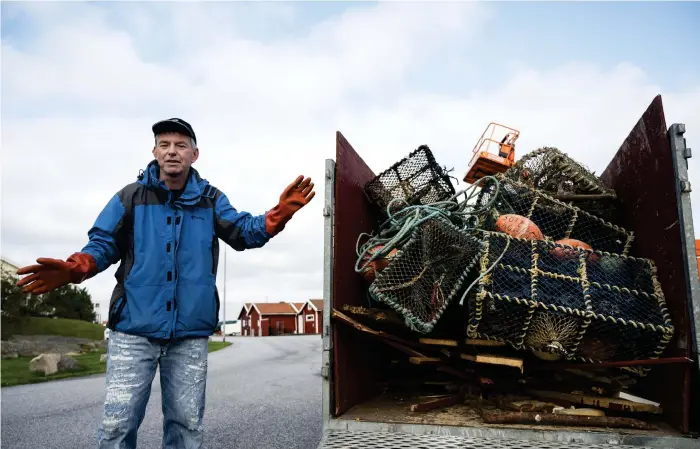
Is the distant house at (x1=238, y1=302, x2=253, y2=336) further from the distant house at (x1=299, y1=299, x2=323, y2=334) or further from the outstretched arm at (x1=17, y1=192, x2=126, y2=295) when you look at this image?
the outstretched arm at (x1=17, y1=192, x2=126, y2=295)

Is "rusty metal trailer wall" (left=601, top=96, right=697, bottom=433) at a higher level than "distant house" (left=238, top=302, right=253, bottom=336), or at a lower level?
higher

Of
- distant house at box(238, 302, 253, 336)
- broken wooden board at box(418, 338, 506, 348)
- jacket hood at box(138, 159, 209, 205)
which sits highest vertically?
jacket hood at box(138, 159, 209, 205)

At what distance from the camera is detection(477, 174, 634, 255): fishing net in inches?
140

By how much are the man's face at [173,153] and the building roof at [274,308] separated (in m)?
54.3

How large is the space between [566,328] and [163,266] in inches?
88.1

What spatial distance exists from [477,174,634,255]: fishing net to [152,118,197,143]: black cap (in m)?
2.03

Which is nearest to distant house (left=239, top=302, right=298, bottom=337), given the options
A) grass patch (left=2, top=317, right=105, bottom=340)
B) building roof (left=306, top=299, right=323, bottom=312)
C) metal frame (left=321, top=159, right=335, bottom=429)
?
building roof (left=306, top=299, right=323, bottom=312)

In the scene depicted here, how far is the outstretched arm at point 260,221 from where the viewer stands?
3146 mm

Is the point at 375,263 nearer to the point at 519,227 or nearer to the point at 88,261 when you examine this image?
the point at 519,227

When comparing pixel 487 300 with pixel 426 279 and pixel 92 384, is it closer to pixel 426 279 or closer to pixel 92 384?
pixel 426 279

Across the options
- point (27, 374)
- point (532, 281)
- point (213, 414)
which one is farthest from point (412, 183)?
point (27, 374)

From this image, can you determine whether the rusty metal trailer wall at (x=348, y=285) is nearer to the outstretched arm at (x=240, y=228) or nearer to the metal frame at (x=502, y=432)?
the metal frame at (x=502, y=432)

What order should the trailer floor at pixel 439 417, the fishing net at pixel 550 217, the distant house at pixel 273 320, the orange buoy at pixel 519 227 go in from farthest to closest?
the distant house at pixel 273 320 → the fishing net at pixel 550 217 → the orange buoy at pixel 519 227 → the trailer floor at pixel 439 417

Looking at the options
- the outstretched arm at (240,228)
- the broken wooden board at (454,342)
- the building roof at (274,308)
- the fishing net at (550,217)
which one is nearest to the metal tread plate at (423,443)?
the broken wooden board at (454,342)
